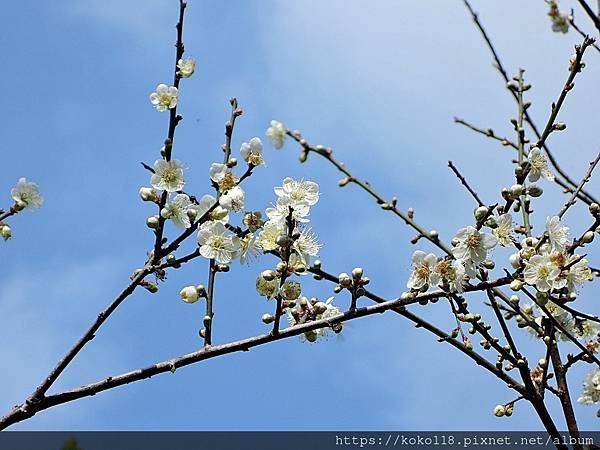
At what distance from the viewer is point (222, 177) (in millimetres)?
2768

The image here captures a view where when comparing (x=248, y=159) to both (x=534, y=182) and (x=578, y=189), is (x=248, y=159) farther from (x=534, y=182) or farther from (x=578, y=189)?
(x=578, y=189)

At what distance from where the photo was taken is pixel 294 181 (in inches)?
106

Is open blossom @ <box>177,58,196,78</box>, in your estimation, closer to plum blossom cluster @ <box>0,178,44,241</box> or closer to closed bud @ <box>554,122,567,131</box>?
plum blossom cluster @ <box>0,178,44,241</box>

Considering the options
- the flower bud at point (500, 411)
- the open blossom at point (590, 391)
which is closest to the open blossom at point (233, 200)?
the flower bud at point (500, 411)

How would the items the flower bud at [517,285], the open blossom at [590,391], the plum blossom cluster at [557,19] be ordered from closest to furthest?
1. the flower bud at [517,285]
2. the plum blossom cluster at [557,19]
3. the open blossom at [590,391]

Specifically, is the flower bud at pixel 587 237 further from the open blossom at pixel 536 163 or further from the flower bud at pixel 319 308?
the flower bud at pixel 319 308

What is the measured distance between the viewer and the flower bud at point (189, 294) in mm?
2611

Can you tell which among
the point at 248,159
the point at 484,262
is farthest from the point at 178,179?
the point at 484,262

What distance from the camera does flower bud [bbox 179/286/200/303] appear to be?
2.61 meters

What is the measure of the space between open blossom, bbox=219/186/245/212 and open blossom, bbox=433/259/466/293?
784 mm

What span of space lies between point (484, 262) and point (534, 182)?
59 centimetres

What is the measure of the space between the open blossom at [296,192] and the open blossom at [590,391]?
6.20ft

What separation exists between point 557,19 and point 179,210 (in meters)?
1.75

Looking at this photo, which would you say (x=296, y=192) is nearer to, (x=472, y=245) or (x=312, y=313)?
(x=312, y=313)
